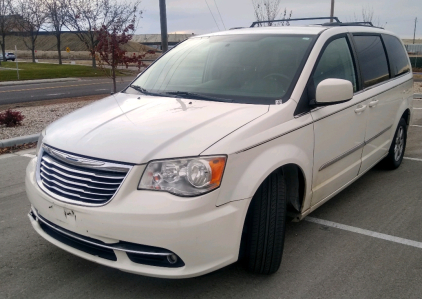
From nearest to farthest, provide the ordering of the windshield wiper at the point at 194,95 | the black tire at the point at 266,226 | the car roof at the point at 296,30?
1. the black tire at the point at 266,226
2. the windshield wiper at the point at 194,95
3. the car roof at the point at 296,30

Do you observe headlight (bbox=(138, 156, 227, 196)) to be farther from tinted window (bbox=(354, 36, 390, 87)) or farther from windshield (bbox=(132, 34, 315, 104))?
tinted window (bbox=(354, 36, 390, 87))

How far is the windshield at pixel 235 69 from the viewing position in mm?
3621

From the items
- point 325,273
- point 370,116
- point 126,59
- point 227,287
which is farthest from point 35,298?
point 126,59

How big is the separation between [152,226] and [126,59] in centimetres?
1050

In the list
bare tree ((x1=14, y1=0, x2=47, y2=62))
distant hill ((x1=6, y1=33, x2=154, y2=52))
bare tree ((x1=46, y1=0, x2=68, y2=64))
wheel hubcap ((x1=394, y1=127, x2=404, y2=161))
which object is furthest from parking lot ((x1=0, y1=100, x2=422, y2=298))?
distant hill ((x1=6, y1=33, x2=154, y2=52))

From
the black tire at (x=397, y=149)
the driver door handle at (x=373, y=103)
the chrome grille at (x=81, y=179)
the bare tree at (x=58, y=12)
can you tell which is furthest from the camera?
the bare tree at (x=58, y=12)

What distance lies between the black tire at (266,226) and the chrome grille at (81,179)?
3.02 feet

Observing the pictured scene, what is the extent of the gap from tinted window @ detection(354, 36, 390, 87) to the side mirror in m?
1.05

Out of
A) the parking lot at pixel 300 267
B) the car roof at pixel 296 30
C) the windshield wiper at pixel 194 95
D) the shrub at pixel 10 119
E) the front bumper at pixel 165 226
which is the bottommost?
the parking lot at pixel 300 267

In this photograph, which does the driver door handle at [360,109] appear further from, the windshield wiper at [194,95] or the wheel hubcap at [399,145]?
the wheel hubcap at [399,145]

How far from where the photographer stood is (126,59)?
12.4 m

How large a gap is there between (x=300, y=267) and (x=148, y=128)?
61.2 inches

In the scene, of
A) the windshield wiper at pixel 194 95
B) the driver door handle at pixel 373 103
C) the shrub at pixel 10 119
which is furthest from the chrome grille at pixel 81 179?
the shrub at pixel 10 119

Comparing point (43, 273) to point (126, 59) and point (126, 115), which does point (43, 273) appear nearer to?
point (126, 115)
